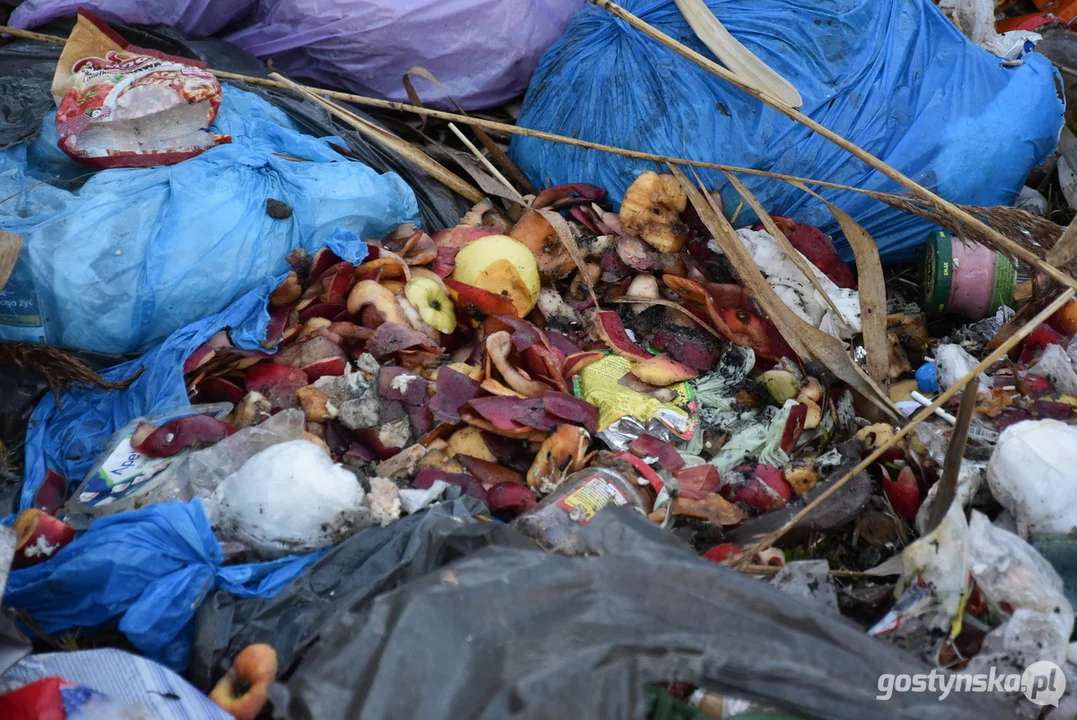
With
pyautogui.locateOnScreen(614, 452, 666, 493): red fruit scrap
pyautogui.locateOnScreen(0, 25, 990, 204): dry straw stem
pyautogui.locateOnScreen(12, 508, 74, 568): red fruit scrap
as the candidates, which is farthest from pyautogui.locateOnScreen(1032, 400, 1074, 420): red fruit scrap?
pyautogui.locateOnScreen(12, 508, 74, 568): red fruit scrap

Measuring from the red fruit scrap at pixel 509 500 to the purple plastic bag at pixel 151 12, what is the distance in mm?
2036

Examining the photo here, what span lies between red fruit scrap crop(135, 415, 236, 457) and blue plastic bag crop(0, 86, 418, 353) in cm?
41

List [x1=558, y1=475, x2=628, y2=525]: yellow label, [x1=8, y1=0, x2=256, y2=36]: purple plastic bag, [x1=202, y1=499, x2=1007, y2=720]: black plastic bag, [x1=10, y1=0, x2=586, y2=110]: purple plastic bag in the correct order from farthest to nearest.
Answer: [x1=10, y1=0, x2=586, y2=110]: purple plastic bag
[x1=8, y1=0, x2=256, y2=36]: purple plastic bag
[x1=558, y1=475, x2=628, y2=525]: yellow label
[x1=202, y1=499, x2=1007, y2=720]: black plastic bag

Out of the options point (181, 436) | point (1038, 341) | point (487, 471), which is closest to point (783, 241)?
point (1038, 341)

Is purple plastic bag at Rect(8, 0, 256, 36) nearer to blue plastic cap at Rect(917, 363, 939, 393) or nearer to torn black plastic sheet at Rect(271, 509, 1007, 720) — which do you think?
torn black plastic sheet at Rect(271, 509, 1007, 720)

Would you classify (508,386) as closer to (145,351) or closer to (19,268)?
(145,351)

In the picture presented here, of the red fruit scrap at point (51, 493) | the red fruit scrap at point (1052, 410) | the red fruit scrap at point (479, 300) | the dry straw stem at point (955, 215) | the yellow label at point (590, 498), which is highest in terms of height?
the dry straw stem at point (955, 215)

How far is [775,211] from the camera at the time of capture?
8.87 feet

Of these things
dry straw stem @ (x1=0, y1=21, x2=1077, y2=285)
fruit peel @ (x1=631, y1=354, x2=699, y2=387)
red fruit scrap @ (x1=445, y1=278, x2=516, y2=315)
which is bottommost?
fruit peel @ (x1=631, y1=354, x2=699, y2=387)

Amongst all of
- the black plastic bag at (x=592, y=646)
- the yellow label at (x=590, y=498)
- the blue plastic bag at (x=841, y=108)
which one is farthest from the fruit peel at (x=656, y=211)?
the black plastic bag at (x=592, y=646)

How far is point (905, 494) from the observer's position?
6.46 ft

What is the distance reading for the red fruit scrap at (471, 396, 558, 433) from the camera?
216cm

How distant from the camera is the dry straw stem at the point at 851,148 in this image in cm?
203

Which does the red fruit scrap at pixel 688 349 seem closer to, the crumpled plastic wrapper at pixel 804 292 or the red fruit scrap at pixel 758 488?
the crumpled plastic wrapper at pixel 804 292
